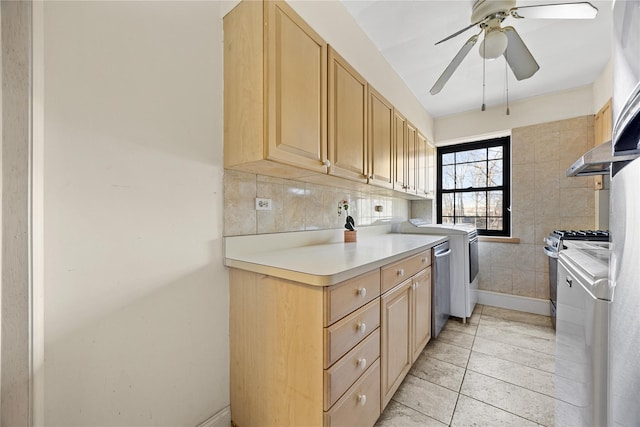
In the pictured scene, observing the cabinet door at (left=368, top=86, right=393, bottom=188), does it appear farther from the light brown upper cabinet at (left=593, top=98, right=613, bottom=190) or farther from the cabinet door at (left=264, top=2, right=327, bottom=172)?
the light brown upper cabinet at (left=593, top=98, right=613, bottom=190)

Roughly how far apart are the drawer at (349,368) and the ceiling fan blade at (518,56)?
1.87m

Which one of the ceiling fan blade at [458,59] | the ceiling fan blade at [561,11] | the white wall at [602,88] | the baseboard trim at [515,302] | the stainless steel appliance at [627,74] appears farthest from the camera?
the baseboard trim at [515,302]

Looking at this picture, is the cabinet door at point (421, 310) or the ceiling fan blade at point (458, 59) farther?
the cabinet door at point (421, 310)

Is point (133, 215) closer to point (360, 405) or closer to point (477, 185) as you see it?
point (360, 405)

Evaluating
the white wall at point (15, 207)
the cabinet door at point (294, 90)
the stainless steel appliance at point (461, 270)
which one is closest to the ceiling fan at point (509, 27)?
the cabinet door at point (294, 90)

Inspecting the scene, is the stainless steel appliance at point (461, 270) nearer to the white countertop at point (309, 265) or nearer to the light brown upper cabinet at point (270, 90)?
the white countertop at point (309, 265)

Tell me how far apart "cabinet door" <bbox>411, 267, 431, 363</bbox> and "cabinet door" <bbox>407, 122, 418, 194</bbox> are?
40.6 inches

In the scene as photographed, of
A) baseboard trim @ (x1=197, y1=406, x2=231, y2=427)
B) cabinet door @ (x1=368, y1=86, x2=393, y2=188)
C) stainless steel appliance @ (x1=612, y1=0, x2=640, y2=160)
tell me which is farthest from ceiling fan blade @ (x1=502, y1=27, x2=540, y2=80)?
baseboard trim @ (x1=197, y1=406, x2=231, y2=427)

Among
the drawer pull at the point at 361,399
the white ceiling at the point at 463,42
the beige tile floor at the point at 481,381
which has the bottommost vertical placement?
the beige tile floor at the point at 481,381

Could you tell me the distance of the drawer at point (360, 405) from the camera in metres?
1.02

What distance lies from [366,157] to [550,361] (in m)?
2.10

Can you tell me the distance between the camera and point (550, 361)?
1966mm

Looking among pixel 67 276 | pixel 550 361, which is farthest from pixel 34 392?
pixel 550 361

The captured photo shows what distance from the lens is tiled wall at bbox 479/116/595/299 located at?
107 inches
